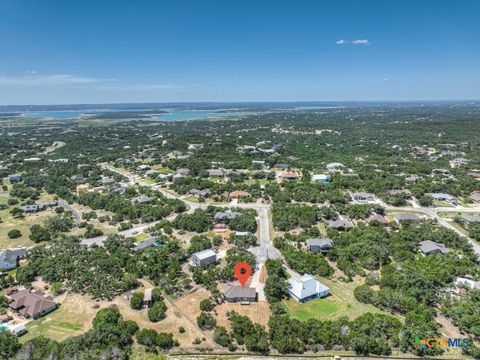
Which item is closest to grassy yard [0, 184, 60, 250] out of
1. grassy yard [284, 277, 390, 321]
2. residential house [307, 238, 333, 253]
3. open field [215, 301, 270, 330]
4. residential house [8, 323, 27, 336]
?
residential house [8, 323, 27, 336]

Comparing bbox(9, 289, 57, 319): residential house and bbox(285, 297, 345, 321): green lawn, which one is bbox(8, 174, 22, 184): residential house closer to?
bbox(9, 289, 57, 319): residential house

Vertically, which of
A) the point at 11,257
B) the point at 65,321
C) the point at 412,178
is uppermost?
the point at 412,178

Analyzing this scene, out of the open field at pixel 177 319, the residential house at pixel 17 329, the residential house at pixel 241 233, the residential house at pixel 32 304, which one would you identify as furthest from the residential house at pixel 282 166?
the residential house at pixel 17 329

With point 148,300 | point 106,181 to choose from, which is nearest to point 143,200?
point 106,181

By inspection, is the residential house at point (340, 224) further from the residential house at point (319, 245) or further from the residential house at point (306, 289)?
the residential house at point (306, 289)

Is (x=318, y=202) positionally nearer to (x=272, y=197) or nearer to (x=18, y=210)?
(x=272, y=197)

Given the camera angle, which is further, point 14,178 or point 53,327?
point 14,178

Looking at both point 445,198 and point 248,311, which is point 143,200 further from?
point 445,198
